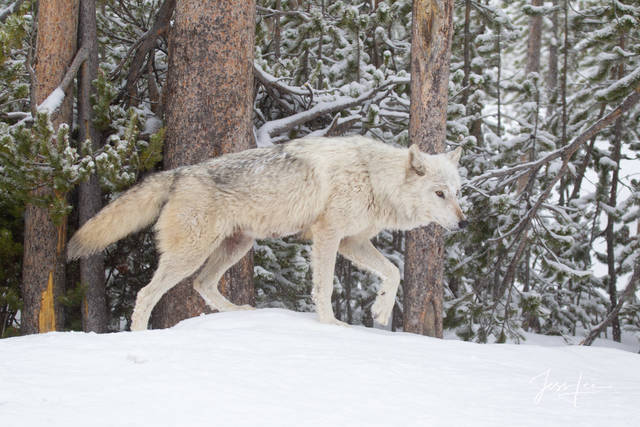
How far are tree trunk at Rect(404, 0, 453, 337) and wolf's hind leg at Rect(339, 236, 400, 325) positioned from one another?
95 cm

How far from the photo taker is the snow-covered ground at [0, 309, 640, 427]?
273 centimetres

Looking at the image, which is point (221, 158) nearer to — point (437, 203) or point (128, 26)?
point (437, 203)

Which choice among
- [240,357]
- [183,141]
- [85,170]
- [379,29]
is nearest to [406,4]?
[379,29]

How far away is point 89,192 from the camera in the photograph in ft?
25.0

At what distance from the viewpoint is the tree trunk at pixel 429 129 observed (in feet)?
21.7

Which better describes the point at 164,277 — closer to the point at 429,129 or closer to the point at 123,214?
the point at 123,214

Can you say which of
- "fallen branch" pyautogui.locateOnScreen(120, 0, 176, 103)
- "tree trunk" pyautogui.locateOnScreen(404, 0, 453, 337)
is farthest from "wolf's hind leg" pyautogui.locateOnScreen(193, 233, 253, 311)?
"fallen branch" pyautogui.locateOnScreen(120, 0, 176, 103)

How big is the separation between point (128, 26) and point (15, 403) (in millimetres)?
8561

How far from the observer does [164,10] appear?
27.3 ft

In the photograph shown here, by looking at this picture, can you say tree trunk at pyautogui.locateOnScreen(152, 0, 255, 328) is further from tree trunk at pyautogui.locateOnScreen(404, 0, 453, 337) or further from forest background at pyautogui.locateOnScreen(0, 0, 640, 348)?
tree trunk at pyautogui.locateOnScreen(404, 0, 453, 337)

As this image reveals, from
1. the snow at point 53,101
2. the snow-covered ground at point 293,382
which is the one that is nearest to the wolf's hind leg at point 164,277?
the snow-covered ground at point 293,382

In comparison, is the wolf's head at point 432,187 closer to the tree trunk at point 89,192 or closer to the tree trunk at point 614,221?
the tree trunk at point 89,192

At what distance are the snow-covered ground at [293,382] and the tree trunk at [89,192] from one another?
3.61 metres

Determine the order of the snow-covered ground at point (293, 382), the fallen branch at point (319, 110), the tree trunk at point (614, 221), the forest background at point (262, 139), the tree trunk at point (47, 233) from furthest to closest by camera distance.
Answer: the tree trunk at point (614, 221) → the fallen branch at point (319, 110) → the tree trunk at point (47, 233) → the forest background at point (262, 139) → the snow-covered ground at point (293, 382)
